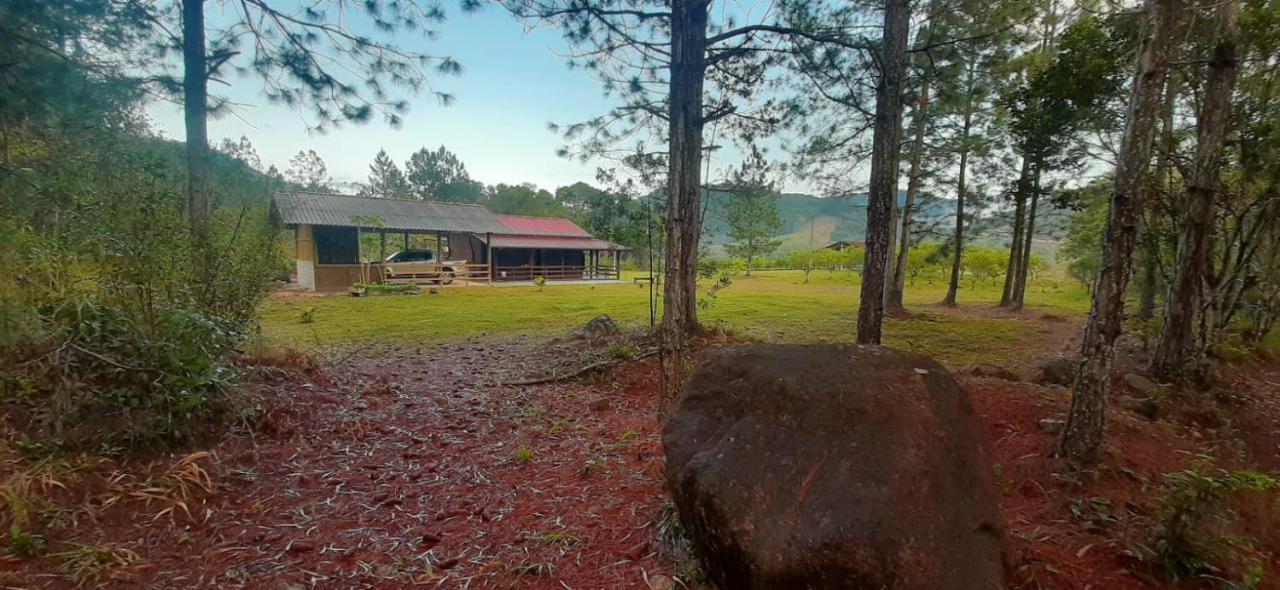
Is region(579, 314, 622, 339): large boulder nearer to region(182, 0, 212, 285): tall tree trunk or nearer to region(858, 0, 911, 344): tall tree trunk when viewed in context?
region(858, 0, 911, 344): tall tree trunk

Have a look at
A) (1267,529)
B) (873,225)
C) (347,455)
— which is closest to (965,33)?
(873,225)

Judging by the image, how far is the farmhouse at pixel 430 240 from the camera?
1828cm

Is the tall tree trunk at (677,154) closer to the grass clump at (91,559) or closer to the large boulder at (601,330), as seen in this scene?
the grass clump at (91,559)

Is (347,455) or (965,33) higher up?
(965,33)

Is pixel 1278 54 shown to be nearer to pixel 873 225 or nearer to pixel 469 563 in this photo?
pixel 873 225

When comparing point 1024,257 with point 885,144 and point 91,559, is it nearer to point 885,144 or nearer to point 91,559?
point 885,144

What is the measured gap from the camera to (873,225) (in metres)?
4.36

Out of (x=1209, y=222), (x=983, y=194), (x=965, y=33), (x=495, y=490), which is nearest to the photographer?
(x=495, y=490)

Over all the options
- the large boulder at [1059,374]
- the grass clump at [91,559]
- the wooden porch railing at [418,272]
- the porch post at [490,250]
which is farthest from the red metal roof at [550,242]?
the grass clump at [91,559]

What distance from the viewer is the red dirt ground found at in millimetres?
2191

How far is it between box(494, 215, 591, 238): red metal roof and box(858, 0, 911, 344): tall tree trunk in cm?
2211

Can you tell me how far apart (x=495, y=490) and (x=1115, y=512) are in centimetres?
332

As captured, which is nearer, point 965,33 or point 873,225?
point 873,225

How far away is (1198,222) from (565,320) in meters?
9.86
